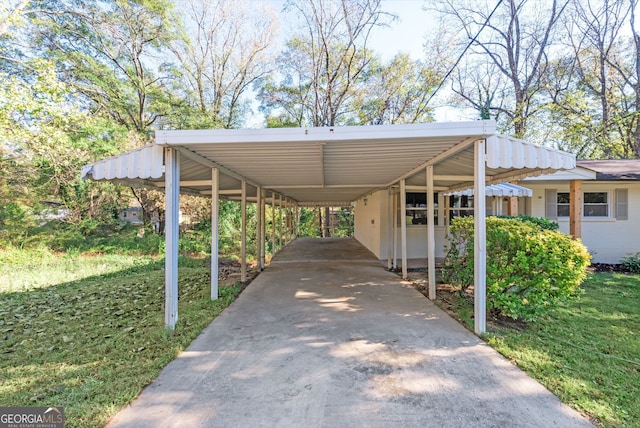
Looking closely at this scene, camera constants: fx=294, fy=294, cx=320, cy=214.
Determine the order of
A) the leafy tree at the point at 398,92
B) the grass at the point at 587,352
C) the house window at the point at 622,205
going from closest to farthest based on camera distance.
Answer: the grass at the point at 587,352, the house window at the point at 622,205, the leafy tree at the point at 398,92

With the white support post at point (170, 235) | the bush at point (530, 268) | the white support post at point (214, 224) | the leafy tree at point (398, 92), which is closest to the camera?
the bush at point (530, 268)

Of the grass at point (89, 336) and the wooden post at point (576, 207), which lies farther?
the wooden post at point (576, 207)

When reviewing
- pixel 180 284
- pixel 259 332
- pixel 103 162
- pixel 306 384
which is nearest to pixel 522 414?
pixel 306 384

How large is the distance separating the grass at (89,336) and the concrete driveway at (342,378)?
22 centimetres

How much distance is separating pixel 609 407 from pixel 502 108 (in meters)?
19.5

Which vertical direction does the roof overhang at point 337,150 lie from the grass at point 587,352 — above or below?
above

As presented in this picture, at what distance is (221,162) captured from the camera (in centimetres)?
493

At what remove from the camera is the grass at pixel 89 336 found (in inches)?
94.0

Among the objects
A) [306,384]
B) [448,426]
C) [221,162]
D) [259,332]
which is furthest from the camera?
[221,162]

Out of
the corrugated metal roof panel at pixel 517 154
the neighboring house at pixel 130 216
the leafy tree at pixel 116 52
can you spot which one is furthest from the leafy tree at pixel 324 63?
the corrugated metal roof panel at pixel 517 154

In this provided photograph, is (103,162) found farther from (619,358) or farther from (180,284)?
(619,358)

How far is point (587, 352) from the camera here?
10.5 feet

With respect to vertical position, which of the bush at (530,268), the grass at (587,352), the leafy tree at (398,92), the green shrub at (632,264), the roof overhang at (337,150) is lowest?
the grass at (587,352)

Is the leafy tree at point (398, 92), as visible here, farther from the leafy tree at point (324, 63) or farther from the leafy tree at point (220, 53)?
the leafy tree at point (220, 53)
